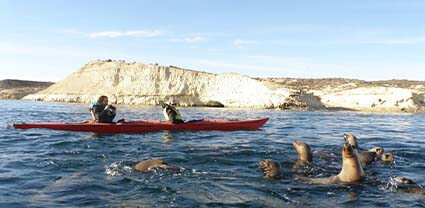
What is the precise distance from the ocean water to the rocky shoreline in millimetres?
29104

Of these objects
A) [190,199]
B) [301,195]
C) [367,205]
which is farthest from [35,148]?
[367,205]

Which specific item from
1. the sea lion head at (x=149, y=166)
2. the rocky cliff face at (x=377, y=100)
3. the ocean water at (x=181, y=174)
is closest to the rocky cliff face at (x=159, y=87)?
the rocky cliff face at (x=377, y=100)

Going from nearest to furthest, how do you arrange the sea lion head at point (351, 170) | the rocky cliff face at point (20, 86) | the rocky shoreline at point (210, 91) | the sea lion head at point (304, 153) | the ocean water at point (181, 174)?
1. the ocean water at point (181, 174)
2. the sea lion head at point (351, 170)
3. the sea lion head at point (304, 153)
4. the rocky shoreline at point (210, 91)
5. the rocky cliff face at point (20, 86)

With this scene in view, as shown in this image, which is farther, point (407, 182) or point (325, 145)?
point (325, 145)

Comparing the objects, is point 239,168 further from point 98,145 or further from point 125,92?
point 125,92

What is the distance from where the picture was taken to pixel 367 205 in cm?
Answer: 766

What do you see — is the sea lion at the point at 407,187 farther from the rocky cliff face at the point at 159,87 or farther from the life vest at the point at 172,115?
the rocky cliff face at the point at 159,87

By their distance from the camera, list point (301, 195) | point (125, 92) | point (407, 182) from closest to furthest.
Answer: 1. point (301, 195)
2. point (407, 182)
3. point (125, 92)

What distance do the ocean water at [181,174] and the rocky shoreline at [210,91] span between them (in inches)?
1146

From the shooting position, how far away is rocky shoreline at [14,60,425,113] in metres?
45.3

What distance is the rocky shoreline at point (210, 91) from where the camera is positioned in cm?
4528

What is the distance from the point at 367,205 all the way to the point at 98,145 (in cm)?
923

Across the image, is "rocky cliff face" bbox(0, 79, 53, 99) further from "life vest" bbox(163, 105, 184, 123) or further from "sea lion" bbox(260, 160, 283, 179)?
"sea lion" bbox(260, 160, 283, 179)

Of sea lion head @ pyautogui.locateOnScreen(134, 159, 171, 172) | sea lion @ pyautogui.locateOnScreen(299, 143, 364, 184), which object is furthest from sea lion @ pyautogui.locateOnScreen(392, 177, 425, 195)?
sea lion head @ pyautogui.locateOnScreen(134, 159, 171, 172)
